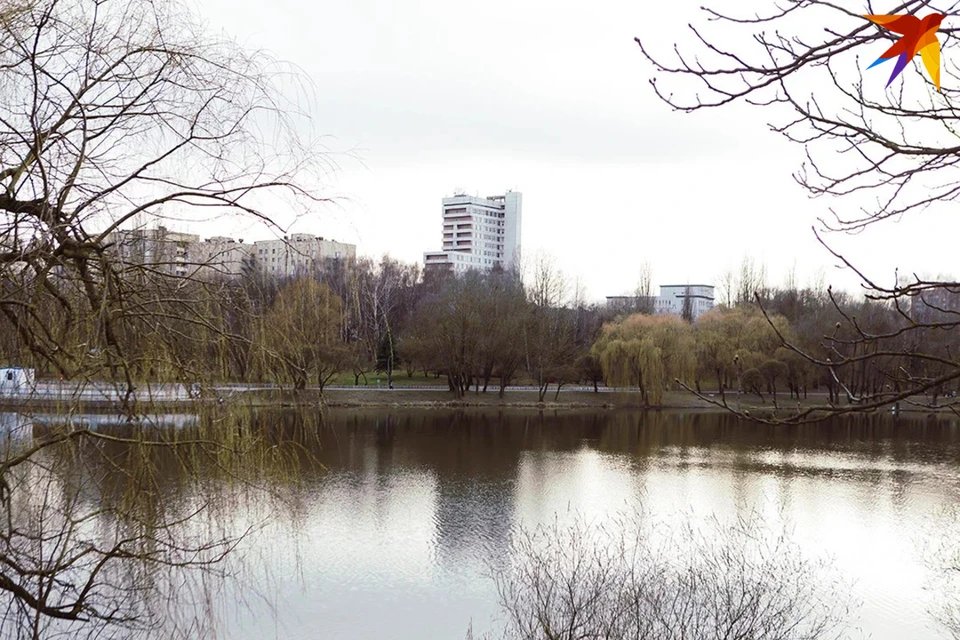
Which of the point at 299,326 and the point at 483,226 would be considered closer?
the point at 299,326

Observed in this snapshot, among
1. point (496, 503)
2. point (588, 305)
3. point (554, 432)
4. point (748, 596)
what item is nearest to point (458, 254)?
point (588, 305)

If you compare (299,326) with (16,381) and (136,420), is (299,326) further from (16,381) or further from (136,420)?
(16,381)

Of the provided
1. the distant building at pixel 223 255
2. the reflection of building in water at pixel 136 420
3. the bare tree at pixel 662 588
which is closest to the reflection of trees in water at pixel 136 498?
the reflection of building in water at pixel 136 420

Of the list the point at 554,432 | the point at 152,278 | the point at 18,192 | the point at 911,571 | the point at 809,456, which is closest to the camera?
the point at 18,192

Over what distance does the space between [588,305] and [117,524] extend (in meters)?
41.0

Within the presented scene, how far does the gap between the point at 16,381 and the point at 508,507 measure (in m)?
9.44

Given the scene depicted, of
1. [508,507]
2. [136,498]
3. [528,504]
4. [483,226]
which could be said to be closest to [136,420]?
[136,498]

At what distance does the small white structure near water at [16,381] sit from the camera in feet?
9.41

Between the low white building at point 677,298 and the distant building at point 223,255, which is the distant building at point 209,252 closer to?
the distant building at point 223,255

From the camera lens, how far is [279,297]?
3387mm

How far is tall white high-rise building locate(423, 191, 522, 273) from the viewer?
73.4m

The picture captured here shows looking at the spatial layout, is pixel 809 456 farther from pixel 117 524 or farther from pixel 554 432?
pixel 117 524

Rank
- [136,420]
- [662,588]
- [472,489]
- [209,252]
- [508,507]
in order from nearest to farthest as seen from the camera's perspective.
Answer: [136,420] < [209,252] < [662,588] < [508,507] < [472,489]

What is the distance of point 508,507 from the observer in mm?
11898
